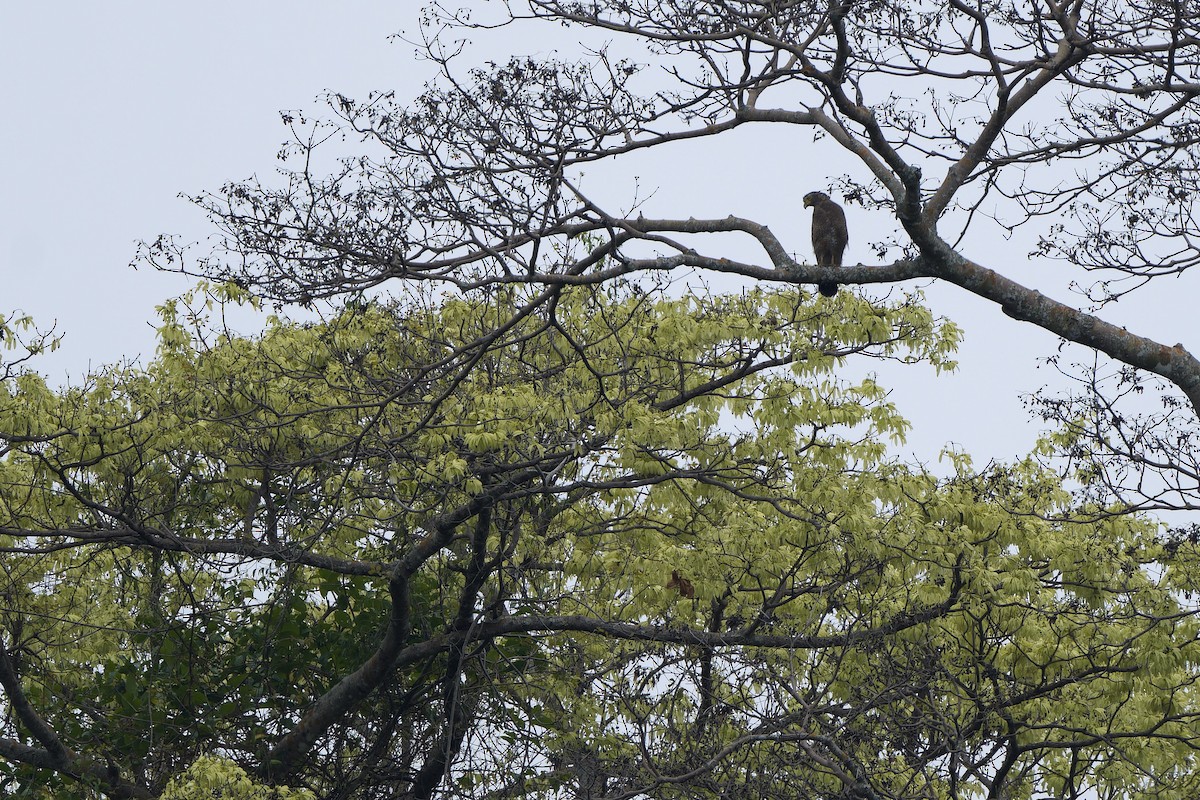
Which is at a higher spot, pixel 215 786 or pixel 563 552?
pixel 563 552

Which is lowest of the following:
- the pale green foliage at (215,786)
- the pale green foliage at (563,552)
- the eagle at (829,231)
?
the pale green foliage at (215,786)

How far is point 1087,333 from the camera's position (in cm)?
746

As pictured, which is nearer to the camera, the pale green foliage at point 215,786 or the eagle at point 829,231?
the pale green foliage at point 215,786

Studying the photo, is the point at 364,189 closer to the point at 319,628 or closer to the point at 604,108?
the point at 604,108

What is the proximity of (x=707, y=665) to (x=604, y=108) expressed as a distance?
526 cm

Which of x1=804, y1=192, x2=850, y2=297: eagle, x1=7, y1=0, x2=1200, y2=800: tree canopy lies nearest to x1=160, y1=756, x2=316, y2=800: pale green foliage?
x1=7, y1=0, x2=1200, y2=800: tree canopy

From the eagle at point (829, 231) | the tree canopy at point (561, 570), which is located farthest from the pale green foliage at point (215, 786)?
the eagle at point (829, 231)

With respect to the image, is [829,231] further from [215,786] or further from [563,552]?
[215,786]

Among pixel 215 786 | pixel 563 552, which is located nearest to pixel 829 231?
pixel 563 552

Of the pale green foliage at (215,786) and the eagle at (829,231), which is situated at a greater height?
the eagle at (829,231)

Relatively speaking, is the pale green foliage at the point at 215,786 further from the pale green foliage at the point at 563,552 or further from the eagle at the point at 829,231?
the eagle at the point at 829,231

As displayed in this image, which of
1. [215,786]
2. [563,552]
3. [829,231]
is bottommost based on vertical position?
[215,786]

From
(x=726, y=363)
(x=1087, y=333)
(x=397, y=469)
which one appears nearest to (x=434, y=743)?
(x=397, y=469)

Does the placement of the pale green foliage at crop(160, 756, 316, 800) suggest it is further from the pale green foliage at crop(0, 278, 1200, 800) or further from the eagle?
the eagle
